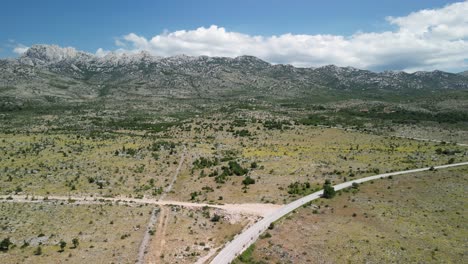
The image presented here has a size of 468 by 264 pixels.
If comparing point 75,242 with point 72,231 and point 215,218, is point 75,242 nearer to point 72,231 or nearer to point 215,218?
point 72,231

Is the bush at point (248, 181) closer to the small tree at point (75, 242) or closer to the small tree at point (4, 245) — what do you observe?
the small tree at point (75, 242)

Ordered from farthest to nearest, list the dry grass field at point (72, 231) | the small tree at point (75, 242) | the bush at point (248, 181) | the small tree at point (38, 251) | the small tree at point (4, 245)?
the bush at point (248, 181) → the small tree at point (75, 242) → the small tree at point (4, 245) → the small tree at point (38, 251) → the dry grass field at point (72, 231)

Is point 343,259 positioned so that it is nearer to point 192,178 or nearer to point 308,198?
point 308,198

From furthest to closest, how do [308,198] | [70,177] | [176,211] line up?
1. [70,177]
2. [308,198]
3. [176,211]

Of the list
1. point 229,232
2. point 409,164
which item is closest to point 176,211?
point 229,232

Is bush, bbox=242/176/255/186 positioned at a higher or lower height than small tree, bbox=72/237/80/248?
higher

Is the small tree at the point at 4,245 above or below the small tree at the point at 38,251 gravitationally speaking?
above

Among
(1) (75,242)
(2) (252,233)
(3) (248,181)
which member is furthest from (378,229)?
(1) (75,242)

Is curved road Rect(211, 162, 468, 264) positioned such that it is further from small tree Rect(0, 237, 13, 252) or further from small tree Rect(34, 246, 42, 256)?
small tree Rect(0, 237, 13, 252)

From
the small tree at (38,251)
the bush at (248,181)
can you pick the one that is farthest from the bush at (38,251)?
the bush at (248,181)

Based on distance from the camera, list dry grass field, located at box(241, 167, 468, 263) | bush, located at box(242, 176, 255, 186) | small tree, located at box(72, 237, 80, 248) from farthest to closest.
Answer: bush, located at box(242, 176, 255, 186)
small tree, located at box(72, 237, 80, 248)
dry grass field, located at box(241, 167, 468, 263)

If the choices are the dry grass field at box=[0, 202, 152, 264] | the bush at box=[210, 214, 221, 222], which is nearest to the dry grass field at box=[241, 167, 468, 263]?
the bush at box=[210, 214, 221, 222]
